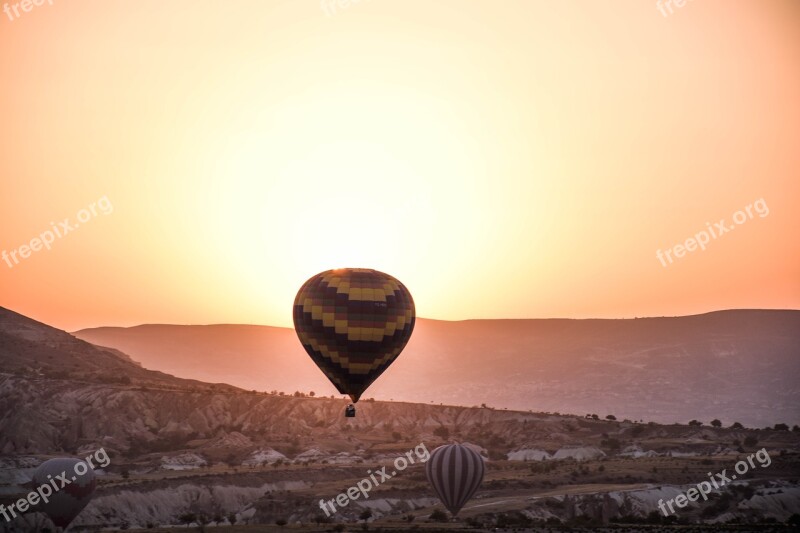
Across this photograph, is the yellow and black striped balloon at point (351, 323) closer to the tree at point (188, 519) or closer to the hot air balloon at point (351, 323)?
the hot air balloon at point (351, 323)

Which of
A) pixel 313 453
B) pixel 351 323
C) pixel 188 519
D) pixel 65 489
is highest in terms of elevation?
pixel 351 323

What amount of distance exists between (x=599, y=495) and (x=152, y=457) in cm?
6293

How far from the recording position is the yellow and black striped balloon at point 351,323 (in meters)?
82.3

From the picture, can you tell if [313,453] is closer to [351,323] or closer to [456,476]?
[456,476]

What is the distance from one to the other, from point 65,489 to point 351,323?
2953cm

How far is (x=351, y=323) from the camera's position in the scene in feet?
269

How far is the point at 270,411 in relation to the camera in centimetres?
17712

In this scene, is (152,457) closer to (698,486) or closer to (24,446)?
Result: (24,446)

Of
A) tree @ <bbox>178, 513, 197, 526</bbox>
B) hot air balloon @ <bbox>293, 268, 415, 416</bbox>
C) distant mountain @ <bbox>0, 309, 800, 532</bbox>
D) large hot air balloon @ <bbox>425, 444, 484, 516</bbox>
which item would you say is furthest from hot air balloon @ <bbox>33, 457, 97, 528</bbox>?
large hot air balloon @ <bbox>425, 444, 484, 516</bbox>

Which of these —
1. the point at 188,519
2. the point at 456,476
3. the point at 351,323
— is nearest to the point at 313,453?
the point at 188,519

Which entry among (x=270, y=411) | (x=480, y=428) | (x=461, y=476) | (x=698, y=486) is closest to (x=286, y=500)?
(x=461, y=476)

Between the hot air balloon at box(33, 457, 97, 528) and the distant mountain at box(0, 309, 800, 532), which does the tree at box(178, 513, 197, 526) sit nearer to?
the distant mountain at box(0, 309, 800, 532)

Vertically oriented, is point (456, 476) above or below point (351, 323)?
below

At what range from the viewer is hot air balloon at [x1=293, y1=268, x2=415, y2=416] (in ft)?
270
